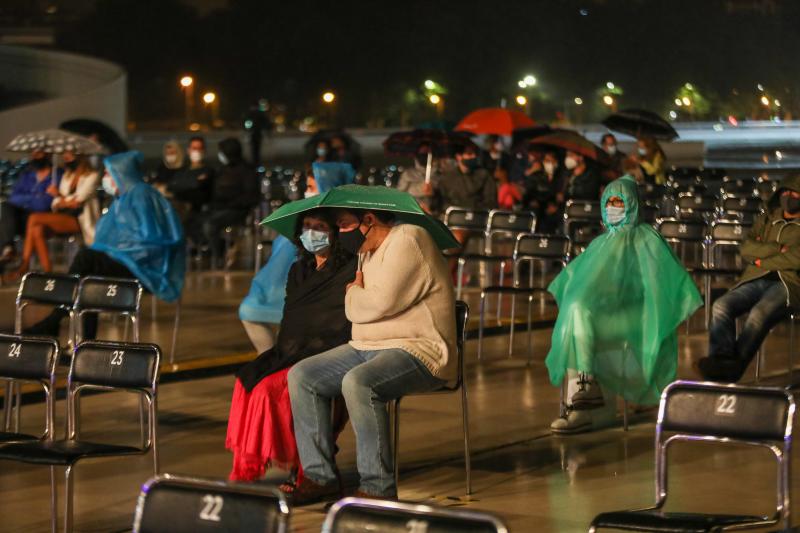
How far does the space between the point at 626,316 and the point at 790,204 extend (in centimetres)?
164

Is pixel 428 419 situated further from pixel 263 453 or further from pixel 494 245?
pixel 494 245

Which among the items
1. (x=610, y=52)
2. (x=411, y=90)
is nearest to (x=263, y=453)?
(x=610, y=52)

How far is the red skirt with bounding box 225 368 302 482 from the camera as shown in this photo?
256 inches

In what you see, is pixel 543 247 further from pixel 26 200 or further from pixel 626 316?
pixel 26 200

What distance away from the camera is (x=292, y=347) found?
6.72 m

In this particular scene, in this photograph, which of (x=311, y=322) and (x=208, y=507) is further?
(x=311, y=322)

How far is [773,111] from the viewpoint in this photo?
1841 inches

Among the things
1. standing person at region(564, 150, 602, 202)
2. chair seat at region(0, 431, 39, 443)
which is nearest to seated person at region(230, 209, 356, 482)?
chair seat at region(0, 431, 39, 443)

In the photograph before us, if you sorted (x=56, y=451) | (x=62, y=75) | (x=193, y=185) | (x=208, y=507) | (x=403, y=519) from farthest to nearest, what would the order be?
(x=62, y=75) < (x=193, y=185) < (x=56, y=451) < (x=208, y=507) < (x=403, y=519)

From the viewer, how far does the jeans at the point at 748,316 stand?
896 cm

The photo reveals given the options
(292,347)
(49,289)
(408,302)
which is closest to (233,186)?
(49,289)

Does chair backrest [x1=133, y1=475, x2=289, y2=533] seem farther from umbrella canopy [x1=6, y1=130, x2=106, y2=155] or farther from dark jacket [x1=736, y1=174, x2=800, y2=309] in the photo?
umbrella canopy [x1=6, y1=130, x2=106, y2=155]

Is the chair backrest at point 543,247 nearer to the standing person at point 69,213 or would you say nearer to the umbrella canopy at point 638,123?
the standing person at point 69,213

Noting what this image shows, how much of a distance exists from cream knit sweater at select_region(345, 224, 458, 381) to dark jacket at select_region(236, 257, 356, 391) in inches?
11.2
